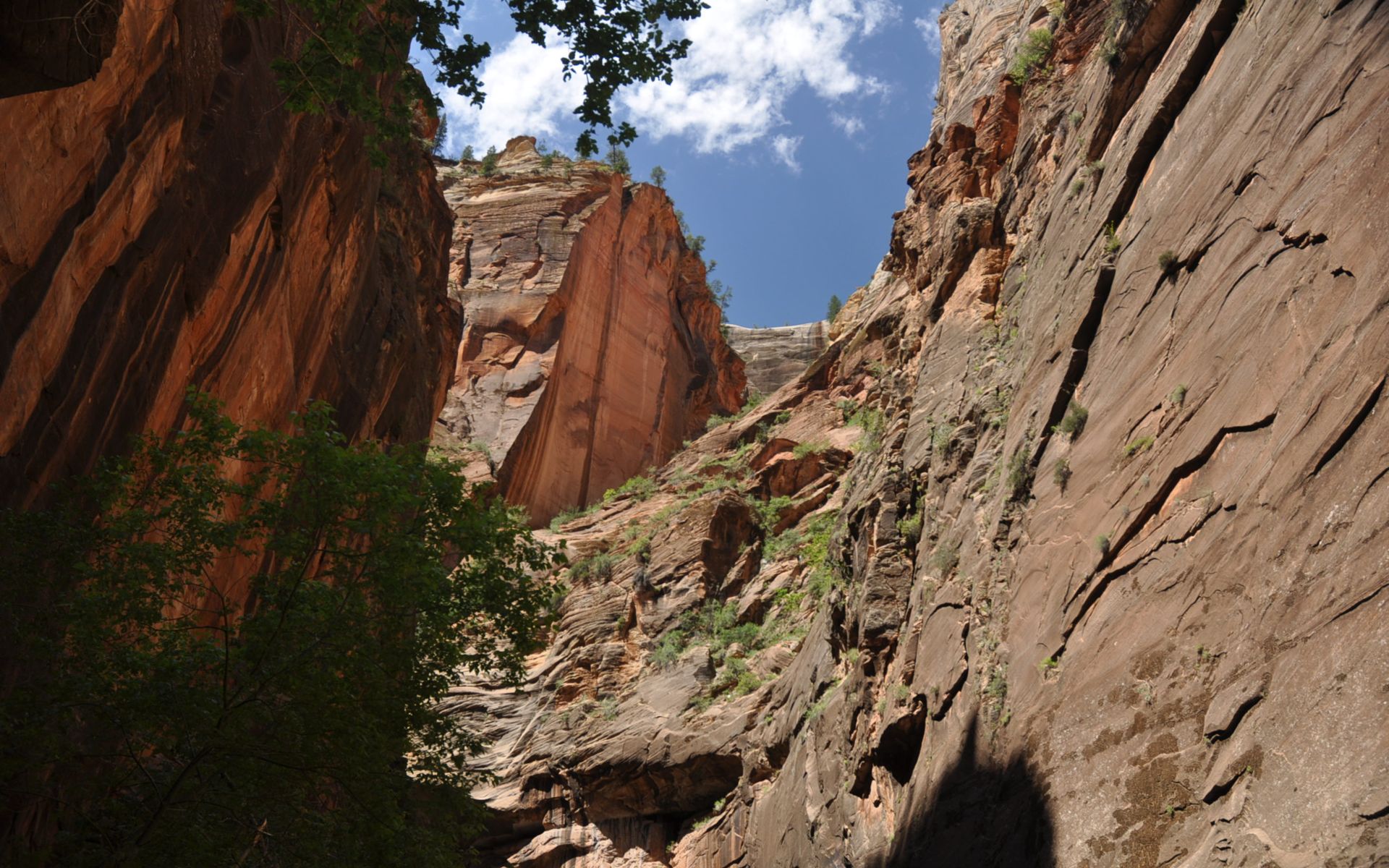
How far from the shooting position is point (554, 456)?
45.7 m

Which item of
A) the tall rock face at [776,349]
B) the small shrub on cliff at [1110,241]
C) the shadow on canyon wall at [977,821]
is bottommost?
the shadow on canyon wall at [977,821]

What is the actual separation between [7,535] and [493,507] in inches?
191

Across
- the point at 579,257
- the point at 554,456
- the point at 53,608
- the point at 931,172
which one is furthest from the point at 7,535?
the point at 579,257

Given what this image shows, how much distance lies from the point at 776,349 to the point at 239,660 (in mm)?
62750

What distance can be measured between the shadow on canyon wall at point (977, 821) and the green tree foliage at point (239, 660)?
16.9ft

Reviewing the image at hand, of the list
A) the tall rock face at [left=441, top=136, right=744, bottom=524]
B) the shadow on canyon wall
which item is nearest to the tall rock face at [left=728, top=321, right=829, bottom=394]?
the tall rock face at [left=441, top=136, right=744, bottom=524]

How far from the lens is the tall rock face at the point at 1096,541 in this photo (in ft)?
24.8

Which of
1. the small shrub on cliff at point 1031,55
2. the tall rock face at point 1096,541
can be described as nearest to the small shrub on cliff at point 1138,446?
the tall rock face at point 1096,541

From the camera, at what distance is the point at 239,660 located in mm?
10680

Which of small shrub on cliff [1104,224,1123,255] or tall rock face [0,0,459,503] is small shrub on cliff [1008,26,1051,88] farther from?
tall rock face [0,0,459,503]

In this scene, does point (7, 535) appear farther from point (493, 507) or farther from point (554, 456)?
point (554, 456)

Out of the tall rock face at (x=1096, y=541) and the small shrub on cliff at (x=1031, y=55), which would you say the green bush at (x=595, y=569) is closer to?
the tall rock face at (x=1096, y=541)

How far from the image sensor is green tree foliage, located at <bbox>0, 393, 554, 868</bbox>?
9.58m

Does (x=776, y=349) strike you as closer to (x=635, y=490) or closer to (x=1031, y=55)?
(x=635, y=490)
